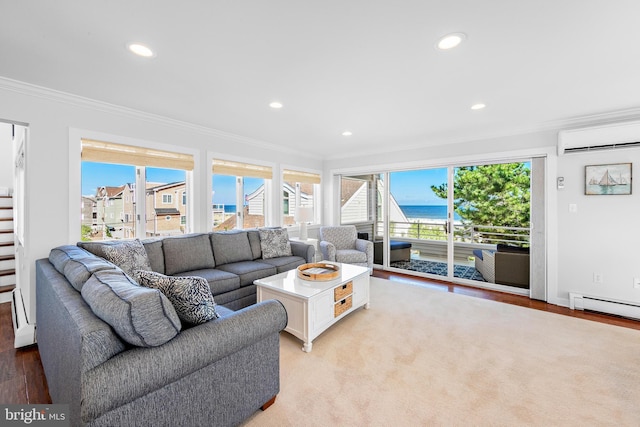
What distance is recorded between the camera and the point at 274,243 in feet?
13.2

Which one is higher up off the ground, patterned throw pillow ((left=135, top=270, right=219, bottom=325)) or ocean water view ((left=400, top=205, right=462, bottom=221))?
ocean water view ((left=400, top=205, right=462, bottom=221))

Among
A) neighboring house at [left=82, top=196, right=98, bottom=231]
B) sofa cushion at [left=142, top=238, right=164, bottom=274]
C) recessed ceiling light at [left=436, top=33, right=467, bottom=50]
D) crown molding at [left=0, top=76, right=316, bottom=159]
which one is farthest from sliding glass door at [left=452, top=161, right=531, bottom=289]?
neighboring house at [left=82, top=196, right=98, bottom=231]

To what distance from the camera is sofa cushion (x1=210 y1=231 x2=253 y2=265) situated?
139 inches

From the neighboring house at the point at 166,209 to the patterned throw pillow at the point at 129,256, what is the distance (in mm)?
625

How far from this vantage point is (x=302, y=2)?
56.7 inches

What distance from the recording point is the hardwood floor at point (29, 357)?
6.06 ft

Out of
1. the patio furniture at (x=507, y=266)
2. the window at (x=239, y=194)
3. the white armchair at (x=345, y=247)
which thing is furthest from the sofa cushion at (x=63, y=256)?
the patio furniture at (x=507, y=266)

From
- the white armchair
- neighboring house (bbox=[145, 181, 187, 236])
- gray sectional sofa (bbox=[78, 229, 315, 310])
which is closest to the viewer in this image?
gray sectional sofa (bbox=[78, 229, 315, 310])

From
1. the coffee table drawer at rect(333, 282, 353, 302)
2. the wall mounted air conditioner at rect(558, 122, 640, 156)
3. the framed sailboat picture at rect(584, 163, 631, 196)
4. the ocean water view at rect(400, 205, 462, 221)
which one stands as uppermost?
the wall mounted air conditioner at rect(558, 122, 640, 156)

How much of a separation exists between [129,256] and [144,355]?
1.87m

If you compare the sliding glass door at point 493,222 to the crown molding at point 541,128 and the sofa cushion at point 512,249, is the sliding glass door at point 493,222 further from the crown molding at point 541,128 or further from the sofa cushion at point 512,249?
the crown molding at point 541,128

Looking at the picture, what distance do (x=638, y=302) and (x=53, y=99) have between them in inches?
257

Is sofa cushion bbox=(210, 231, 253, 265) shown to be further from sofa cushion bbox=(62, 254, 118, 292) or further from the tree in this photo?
the tree

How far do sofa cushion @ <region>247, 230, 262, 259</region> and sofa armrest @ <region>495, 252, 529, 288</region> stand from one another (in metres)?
3.59
